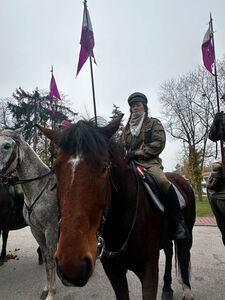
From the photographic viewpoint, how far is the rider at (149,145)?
2.31 metres

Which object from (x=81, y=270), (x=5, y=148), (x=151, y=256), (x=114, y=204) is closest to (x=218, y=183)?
(x=151, y=256)

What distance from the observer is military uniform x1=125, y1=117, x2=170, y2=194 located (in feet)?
7.77

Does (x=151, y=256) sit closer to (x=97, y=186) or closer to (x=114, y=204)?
(x=114, y=204)

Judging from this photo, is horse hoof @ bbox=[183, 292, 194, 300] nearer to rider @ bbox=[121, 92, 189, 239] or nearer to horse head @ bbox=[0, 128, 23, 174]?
rider @ bbox=[121, 92, 189, 239]

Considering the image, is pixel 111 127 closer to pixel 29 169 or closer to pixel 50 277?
pixel 29 169

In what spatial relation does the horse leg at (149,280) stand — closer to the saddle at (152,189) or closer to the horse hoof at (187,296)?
the saddle at (152,189)

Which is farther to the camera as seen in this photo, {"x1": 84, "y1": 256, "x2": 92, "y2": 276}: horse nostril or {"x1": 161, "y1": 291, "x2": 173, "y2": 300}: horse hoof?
{"x1": 161, "y1": 291, "x2": 173, "y2": 300}: horse hoof

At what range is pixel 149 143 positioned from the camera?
100 inches

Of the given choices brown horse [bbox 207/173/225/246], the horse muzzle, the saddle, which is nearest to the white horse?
the saddle

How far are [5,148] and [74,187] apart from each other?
261cm

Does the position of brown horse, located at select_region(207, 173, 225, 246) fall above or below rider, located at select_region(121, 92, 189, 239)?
below

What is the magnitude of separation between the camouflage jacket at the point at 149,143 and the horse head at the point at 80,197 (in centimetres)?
102

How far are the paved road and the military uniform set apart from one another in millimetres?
2294

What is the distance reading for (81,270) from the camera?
109 centimetres
